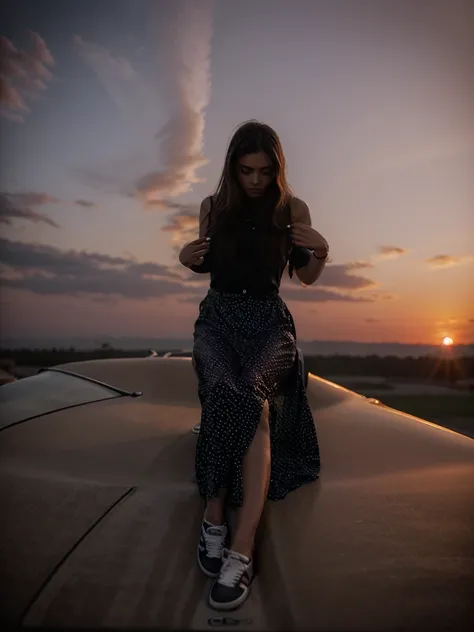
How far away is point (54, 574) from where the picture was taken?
0.97 meters

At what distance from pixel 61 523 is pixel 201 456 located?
1.08 feet

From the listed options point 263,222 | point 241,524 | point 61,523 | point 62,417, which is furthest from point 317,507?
point 62,417

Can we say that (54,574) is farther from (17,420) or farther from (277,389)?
(17,420)

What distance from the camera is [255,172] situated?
145cm

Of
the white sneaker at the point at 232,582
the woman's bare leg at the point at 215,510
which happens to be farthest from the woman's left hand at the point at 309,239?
the white sneaker at the point at 232,582

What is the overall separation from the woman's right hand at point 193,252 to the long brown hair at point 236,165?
0.36ft

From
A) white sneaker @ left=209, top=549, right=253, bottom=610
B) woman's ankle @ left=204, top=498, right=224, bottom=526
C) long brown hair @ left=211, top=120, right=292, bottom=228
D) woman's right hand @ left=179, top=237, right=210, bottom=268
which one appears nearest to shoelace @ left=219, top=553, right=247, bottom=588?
white sneaker @ left=209, top=549, right=253, bottom=610

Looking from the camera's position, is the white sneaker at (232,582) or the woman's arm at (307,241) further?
the woman's arm at (307,241)

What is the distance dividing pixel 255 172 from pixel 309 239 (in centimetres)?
24

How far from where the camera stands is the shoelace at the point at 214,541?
103 centimetres

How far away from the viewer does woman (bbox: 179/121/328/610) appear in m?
1.14

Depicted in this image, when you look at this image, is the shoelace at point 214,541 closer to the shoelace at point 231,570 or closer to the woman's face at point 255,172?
the shoelace at point 231,570

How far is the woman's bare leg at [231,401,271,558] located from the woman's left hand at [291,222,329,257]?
1.65 feet

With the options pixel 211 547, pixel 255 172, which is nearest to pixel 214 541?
pixel 211 547
